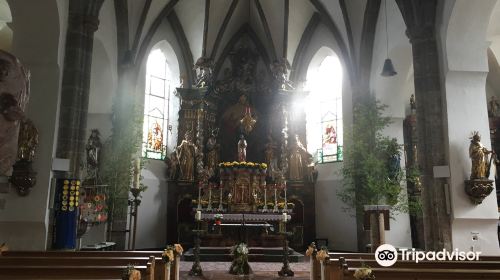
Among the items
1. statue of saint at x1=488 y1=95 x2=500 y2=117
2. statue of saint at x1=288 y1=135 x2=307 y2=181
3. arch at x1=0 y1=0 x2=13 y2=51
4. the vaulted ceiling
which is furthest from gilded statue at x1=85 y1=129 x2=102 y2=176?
statue of saint at x1=488 y1=95 x2=500 y2=117

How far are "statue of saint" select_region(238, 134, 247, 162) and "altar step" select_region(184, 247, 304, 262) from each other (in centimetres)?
513

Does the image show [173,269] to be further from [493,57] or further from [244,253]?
[493,57]

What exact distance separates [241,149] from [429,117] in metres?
8.88

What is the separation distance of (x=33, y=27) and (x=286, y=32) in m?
11.7

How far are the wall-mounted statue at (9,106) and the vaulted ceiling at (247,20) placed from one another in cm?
1445

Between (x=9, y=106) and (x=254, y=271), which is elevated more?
(x=9, y=106)

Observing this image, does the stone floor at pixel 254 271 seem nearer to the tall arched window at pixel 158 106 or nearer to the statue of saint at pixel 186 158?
the statue of saint at pixel 186 158

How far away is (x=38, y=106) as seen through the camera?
11.9 m

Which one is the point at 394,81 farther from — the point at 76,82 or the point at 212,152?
the point at 76,82

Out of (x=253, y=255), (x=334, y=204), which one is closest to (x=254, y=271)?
(x=253, y=255)

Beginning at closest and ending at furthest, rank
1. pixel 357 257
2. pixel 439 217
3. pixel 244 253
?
pixel 357 257, pixel 244 253, pixel 439 217

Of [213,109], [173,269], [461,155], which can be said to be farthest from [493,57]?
[173,269]

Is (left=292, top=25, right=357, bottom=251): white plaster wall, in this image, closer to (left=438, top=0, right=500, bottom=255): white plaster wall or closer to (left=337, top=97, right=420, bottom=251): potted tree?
(left=337, top=97, right=420, bottom=251): potted tree

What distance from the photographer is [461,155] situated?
38.3 ft
